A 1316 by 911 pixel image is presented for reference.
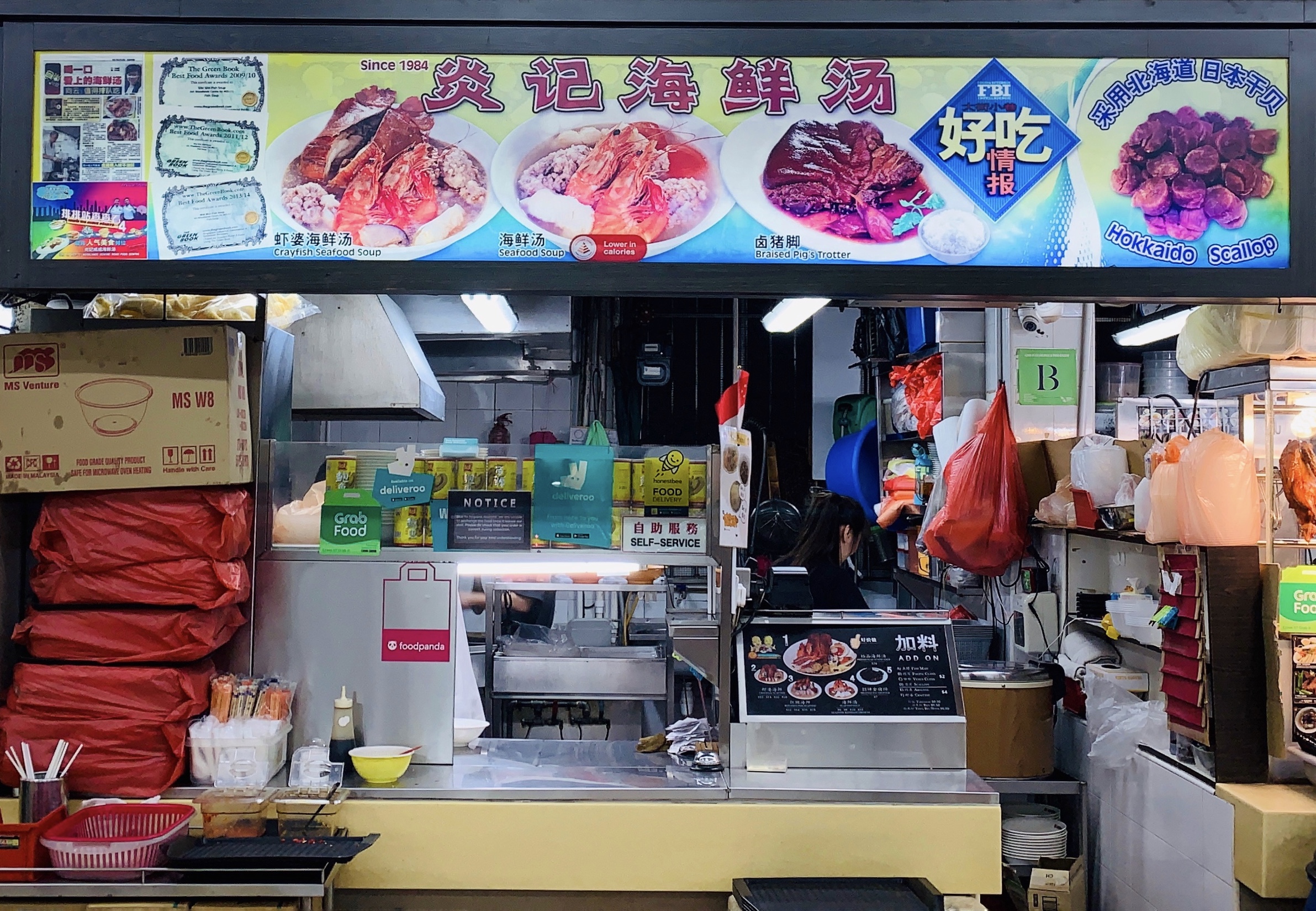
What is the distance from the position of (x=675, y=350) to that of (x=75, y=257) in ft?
26.5

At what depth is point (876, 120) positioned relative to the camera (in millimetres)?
2619

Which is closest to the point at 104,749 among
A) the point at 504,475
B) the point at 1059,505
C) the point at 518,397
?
the point at 504,475

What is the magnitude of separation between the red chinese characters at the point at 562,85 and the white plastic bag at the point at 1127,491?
9.82ft

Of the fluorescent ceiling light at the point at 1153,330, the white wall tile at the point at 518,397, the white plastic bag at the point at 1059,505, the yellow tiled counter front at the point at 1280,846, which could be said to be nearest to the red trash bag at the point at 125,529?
the yellow tiled counter front at the point at 1280,846

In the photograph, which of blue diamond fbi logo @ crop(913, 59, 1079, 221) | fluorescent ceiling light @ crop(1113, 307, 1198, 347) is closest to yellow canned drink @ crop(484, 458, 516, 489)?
blue diamond fbi logo @ crop(913, 59, 1079, 221)

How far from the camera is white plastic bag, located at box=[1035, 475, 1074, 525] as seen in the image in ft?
16.4

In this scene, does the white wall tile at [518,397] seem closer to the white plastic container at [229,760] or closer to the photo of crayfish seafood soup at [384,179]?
the white plastic container at [229,760]

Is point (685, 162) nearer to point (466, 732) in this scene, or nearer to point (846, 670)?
point (846, 670)

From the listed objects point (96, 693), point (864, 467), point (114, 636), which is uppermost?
point (864, 467)

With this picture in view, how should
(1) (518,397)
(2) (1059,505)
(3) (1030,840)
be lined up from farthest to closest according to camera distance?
(1) (518,397) < (2) (1059,505) < (3) (1030,840)

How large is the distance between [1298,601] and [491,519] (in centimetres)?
→ 275

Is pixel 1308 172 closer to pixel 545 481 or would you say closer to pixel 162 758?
pixel 545 481

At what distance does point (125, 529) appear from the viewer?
309 centimetres

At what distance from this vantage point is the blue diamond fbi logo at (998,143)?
103 inches
